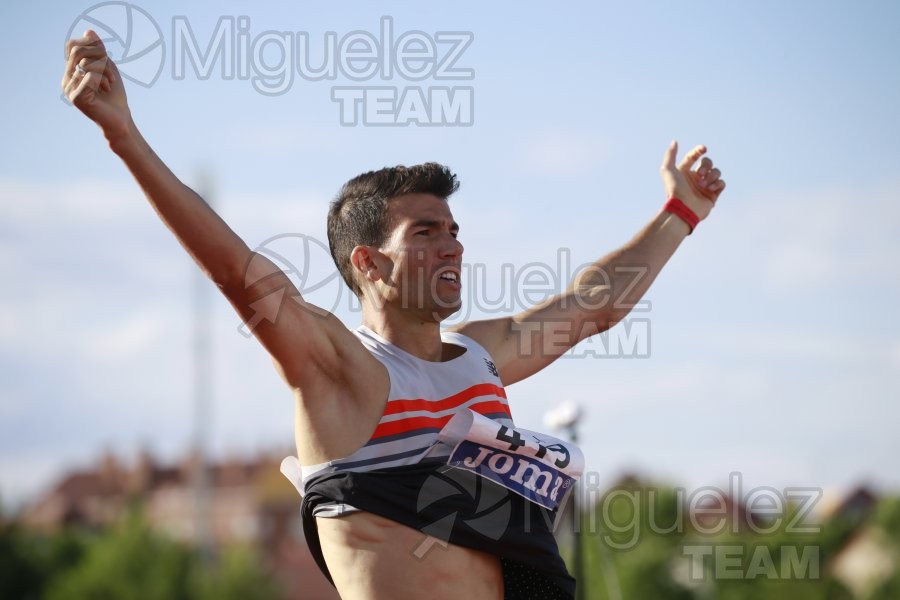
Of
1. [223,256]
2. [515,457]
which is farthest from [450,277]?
[223,256]

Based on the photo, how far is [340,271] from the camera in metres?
5.05

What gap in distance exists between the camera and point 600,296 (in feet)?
17.7

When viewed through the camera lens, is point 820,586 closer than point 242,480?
Yes

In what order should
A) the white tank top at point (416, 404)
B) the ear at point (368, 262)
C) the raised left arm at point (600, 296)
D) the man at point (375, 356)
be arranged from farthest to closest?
the raised left arm at point (600, 296) → the ear at point (368, 262) → the white tank top at point (416, 404) → the man at point (375, 356)

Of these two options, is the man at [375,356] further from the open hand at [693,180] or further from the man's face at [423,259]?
the open hand at [693,180]

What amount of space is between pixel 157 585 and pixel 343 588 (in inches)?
1424

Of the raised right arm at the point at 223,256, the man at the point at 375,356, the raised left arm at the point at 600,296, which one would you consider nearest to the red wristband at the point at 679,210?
the raised left arm at the point at 600,296

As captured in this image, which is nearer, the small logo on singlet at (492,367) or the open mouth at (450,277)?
the open mouth at (450,277)

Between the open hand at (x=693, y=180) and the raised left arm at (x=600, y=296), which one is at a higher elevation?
the open hand at (x=693, y=180)

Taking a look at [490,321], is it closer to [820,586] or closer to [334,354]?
[334,354]

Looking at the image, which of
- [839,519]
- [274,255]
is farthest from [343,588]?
[839,519]

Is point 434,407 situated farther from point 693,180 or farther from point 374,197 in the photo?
point 693,180

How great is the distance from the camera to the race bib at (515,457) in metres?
4.33

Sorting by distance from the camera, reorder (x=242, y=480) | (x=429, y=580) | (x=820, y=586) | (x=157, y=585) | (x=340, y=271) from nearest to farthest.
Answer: (x=429, y=580) → (x=340, y=271) → (x=820, y=586) → (x=157, y=585) → (x=242, y=480)
